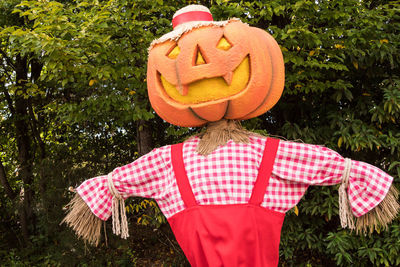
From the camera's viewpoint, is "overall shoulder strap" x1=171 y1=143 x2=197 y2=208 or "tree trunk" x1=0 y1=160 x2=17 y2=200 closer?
"overall shoulder strap" x1=171 y1=143 x2=197 y2=208

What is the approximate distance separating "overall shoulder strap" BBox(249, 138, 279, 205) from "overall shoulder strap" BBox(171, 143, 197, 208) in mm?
308

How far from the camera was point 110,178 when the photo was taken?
77.4 inches

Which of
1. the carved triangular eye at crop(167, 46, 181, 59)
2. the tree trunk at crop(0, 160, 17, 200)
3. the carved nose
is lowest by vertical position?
the tree trunk at crop(0, 160, 17, 200)

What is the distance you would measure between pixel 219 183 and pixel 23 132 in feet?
14.4

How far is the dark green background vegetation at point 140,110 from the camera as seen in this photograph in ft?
8.90

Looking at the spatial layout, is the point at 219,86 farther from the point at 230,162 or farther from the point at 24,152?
the point at 24,152

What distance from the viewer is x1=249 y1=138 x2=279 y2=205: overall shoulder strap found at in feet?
5.74

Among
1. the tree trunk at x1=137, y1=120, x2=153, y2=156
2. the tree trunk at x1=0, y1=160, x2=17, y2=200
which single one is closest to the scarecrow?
the tree trunk at x1=137, y1=120, x2=153, y2=156

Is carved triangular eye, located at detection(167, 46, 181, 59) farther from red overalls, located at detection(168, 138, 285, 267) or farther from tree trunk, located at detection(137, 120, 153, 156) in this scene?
tree trunk, located at detection(137, 120, 153, 156)

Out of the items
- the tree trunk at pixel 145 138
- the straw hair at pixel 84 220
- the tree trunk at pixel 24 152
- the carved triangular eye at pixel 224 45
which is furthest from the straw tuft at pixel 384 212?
the tree trunk at pixel 24 152

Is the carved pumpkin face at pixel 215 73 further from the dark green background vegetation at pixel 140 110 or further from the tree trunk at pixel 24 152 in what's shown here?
the tree trunk at pixel 24 152

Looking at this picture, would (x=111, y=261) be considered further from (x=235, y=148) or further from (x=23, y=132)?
(x=235, y=148)

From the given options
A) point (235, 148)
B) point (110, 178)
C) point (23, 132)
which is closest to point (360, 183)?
point (235, 148)

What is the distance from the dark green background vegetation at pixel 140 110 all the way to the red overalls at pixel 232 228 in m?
1.32
